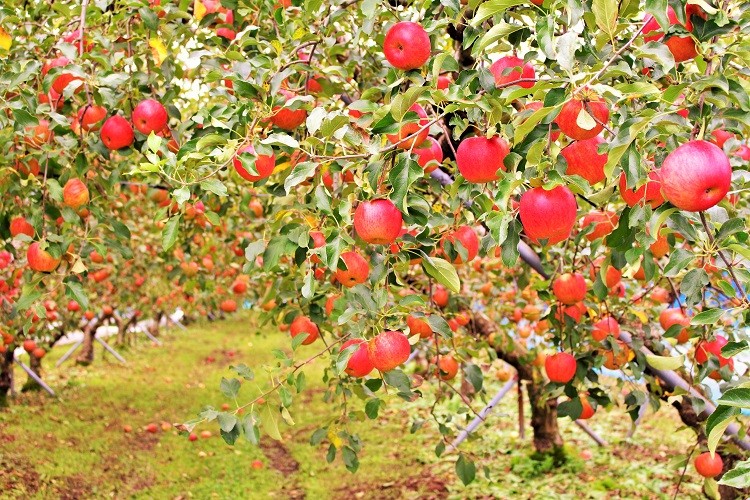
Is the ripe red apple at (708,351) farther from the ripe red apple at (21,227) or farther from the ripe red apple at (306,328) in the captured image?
the ripe red apple at (21,227)

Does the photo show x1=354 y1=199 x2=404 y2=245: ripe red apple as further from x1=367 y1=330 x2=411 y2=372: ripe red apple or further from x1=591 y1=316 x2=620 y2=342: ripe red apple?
x1=591 y1=316 x2=620 y2=342: ripe red apple

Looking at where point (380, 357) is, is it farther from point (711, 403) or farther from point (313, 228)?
point (711, 403)

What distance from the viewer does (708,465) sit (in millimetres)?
2650

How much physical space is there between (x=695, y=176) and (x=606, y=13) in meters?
0.36

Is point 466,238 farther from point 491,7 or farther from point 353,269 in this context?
point 491,7

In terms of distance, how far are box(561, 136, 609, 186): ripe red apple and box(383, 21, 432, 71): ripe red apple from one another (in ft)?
1.52

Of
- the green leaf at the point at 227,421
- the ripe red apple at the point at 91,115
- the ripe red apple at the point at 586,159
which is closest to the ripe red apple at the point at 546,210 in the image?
the ripe red apple at the point at 586,159

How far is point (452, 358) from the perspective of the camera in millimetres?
3156

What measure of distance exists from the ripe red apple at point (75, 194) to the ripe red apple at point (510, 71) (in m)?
1.56

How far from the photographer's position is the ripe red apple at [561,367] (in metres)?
2.67

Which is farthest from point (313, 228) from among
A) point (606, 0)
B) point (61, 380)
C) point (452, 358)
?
point (61, 380)

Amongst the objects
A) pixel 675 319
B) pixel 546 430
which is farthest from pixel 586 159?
pixel 546 430

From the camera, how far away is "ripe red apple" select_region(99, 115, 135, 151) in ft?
7.48

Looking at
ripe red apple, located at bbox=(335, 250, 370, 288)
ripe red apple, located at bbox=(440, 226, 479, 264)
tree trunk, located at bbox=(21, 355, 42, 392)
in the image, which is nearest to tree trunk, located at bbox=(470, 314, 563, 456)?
ripe red apple, located at bbox=(440, 226, 479, 264)
